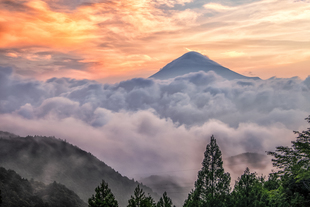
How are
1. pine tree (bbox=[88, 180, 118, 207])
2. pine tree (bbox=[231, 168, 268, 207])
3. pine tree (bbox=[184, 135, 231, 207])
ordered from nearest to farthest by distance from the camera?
pine tree (bbox=[88, 180, 118, 207]) → pine tree (bbox=[231, 168, 268, 207]) → pine tree (bbox=[184, 135, 231, 207])

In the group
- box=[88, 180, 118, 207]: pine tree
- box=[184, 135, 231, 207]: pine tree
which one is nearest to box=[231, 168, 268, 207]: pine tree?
box=[184, 135, 231, 207]: pine tree

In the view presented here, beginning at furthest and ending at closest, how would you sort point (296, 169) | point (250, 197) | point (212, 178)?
point (212, 178) < point (250, 197) < point (296, 169)

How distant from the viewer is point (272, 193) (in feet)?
90.7

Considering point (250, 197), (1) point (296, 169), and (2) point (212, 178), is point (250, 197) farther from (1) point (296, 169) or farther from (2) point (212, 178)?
(1) point (296, 169)

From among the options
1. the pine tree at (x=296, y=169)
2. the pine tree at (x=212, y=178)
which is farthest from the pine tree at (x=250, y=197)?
the pine tree at (x=296, y=169)

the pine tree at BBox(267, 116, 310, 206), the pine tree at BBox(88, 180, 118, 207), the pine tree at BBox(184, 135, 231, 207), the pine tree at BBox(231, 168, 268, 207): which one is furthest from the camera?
the pine tree at BBox(184, 135, 231, 207)

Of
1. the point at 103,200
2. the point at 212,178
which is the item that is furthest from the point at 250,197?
the point at 103,200

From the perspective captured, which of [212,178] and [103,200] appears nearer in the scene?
[103,200]

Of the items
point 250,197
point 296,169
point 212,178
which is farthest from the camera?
point 212,178

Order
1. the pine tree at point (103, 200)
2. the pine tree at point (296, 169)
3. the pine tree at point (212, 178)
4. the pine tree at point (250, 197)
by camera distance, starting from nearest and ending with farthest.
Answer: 1. the pine tree at point (296, 169)
2. the pine tree at point (103, 200)
3. the pine tree at point (250, 197)
4. the pine tree at point (212, 178)

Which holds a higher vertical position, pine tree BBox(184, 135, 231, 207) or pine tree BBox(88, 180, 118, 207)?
pine tree BBox(184, 135, 231, 207)

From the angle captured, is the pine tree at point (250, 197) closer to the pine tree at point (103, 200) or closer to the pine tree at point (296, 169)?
the pine tree at point (296, 169)

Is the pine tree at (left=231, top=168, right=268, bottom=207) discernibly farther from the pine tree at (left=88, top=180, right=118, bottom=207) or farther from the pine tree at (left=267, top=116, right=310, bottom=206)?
the pine tree at (left=88, top=180, right=118, bottom=207)

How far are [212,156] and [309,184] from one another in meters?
54.5
